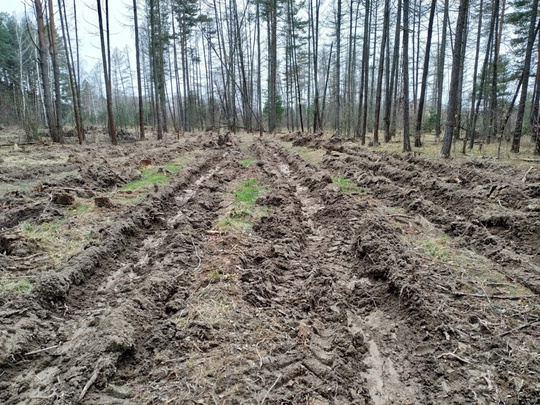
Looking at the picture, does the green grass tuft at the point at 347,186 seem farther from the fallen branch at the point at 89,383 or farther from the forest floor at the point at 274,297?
the fallen branch at the point at 89,383

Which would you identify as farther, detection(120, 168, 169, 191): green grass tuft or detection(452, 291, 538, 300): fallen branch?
detection(120, 168, 169, 191): green grass tuft

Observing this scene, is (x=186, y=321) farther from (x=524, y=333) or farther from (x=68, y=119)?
(x=68, y=119)

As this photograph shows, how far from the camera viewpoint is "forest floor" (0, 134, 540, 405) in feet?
8.22

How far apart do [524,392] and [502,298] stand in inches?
52.6

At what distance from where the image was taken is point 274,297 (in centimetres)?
372

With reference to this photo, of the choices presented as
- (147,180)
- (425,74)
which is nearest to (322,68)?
(425,74)

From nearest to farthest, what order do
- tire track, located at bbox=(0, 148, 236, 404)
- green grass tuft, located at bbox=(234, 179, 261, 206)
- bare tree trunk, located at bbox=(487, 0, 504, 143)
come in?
tire track, located at bbox=(0, 148, 236, 404), green grass tuft, located at bbox=(234, 179, 261, 206), bare tree trunk, located at bbox=(487, 0, 504, 143)

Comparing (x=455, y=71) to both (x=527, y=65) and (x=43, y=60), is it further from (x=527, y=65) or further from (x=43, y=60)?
(x=43, y=60)

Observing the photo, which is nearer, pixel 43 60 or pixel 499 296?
pixel 499 296

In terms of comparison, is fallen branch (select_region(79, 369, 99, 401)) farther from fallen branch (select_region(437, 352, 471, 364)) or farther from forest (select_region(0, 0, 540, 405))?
fallen branch (select_region(437, 352, 471, 364))

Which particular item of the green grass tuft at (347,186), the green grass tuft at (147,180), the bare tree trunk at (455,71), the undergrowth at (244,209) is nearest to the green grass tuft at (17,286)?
the undergrowth at (244,209)

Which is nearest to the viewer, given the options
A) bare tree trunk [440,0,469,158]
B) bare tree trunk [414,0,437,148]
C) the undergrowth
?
the undergrowth

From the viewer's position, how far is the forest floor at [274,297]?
8.22 ft

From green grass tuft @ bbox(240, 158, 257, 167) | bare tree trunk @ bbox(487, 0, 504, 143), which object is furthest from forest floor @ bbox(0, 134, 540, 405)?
bare tree trunk @ bbox(487, 0, 504, 143)
